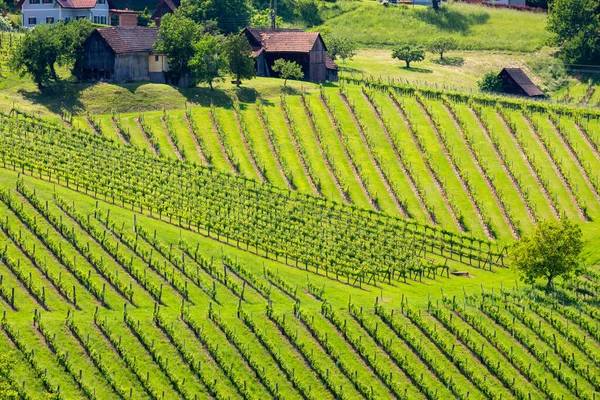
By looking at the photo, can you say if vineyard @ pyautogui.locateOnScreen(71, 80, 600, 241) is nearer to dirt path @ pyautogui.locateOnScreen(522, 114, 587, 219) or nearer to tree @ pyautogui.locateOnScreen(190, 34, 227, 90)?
dirt path @ pyautogui.locateOnScreen(522, 114, 587, 219)

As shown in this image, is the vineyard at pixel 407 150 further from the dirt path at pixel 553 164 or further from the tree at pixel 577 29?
the tree at pixel 577 29

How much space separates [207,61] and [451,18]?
70.2 meters

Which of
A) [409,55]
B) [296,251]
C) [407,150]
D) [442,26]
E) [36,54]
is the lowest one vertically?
[296,251]

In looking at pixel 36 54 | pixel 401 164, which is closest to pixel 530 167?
pixel 401 164

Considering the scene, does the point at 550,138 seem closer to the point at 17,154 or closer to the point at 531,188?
the point at 531,188

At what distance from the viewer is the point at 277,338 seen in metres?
85.0

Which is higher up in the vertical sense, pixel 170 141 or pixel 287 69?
pixel 287 69

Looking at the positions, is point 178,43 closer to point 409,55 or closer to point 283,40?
point 283,40

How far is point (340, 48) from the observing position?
564ft

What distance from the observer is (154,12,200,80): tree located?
137 m

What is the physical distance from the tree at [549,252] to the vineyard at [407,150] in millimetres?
13557

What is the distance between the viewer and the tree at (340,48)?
172 meters

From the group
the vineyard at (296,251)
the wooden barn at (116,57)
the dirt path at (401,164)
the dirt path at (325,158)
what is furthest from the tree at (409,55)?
the wooden barn at (116,57)

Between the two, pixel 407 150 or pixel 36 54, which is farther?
pixel 407 150
